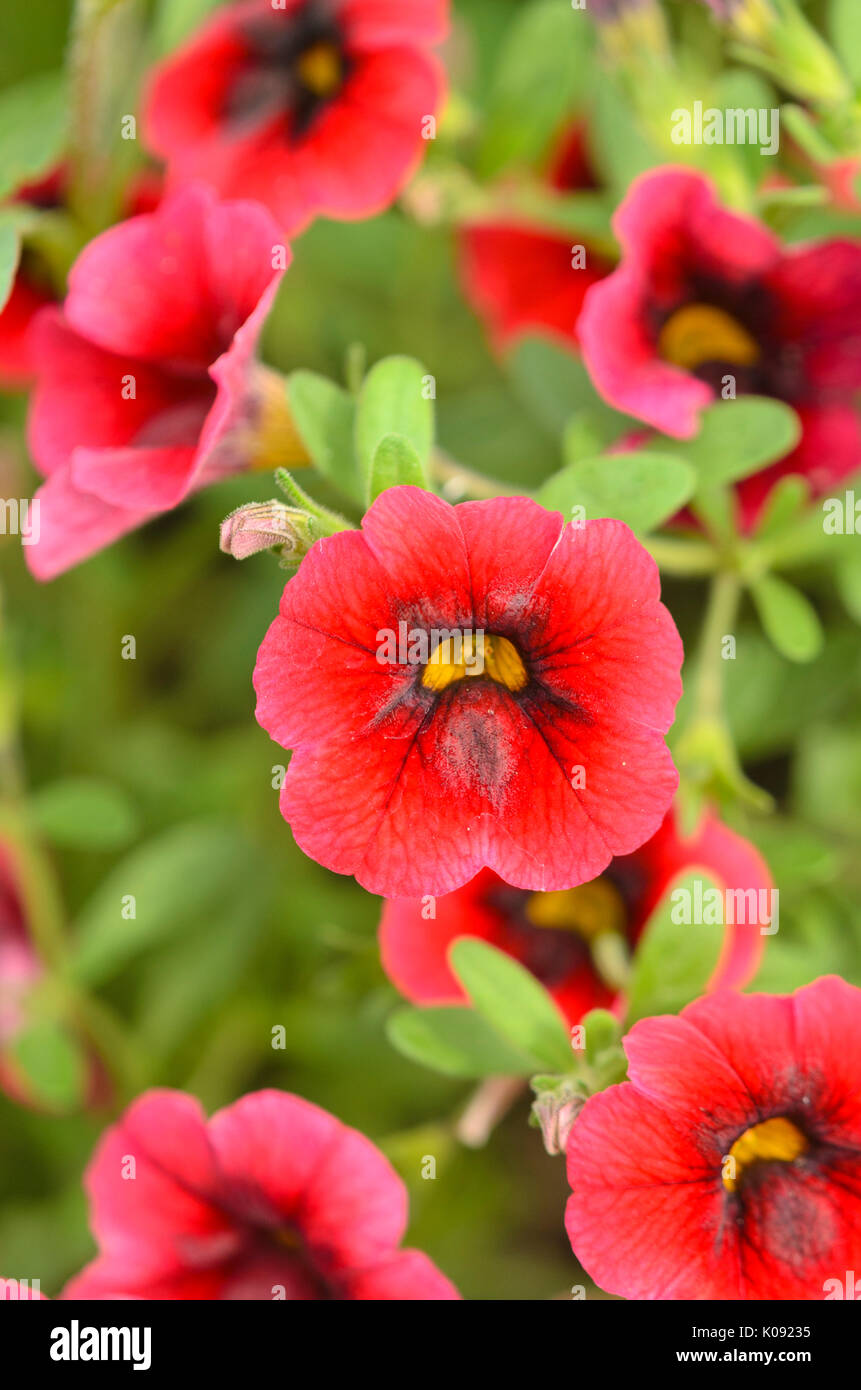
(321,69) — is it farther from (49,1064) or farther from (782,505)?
(49,1064)

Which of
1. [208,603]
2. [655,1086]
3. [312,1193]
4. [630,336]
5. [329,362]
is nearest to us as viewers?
[655,1086]

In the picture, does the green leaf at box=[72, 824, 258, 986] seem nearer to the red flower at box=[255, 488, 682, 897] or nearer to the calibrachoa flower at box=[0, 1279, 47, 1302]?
the calibrachoa flower at box=[0, 1279, 47, 1302]

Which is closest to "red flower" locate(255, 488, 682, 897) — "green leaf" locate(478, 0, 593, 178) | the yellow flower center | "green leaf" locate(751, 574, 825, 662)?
the yellow flower center

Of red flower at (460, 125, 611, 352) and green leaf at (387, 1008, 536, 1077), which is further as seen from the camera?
red flower at (460, 125, 611, 352)

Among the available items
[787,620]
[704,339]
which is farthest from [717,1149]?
[704,339]
